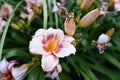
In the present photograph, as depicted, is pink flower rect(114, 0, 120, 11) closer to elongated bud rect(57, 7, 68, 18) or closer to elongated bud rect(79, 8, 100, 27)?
elongated bud rect(79, 8, 100, 27)

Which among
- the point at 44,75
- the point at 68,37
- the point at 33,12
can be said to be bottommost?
the point at 44,75

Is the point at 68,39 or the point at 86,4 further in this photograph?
the point at 86,4

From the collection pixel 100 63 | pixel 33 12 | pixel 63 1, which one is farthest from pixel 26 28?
pixel 100 63

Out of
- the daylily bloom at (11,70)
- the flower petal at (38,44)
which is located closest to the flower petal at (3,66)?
the daylily bloom at (11,70)

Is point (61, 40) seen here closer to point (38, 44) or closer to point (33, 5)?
point (38, 44)

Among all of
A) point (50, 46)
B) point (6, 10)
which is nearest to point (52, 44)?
point (50, 46)

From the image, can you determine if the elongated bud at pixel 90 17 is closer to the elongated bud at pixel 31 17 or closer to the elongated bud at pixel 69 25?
the elongated bud at pixel 69 25

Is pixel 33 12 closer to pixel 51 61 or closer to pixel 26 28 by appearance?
pixel 26 28
